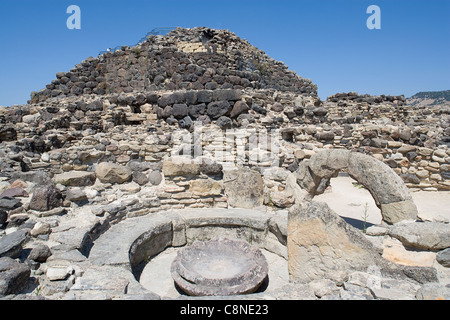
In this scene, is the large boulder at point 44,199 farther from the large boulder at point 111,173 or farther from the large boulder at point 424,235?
the large boulder at point 424,235

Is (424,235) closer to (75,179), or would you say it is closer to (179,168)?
(179,168)

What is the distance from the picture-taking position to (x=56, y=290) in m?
2.80

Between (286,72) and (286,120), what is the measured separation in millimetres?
11727

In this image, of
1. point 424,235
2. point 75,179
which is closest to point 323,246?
point 424,235

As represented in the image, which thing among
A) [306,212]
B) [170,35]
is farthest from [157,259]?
[170,35]

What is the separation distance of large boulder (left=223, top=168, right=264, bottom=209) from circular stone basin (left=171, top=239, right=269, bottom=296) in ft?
3.70

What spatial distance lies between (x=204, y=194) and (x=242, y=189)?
73 centimetres

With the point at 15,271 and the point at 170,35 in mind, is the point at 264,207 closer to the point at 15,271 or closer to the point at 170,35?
the point at 15,271

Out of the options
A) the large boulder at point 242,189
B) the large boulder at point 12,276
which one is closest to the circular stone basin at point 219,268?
the large boulder at point 242,189

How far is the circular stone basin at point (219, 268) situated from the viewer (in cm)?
350

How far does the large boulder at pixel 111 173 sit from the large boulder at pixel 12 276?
2.57m

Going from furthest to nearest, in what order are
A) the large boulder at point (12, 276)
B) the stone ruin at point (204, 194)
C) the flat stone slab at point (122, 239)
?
the flat stone slab at point (122, 239)
the stone ruin at point (204, 194)
the large boulder at point (12, 276)

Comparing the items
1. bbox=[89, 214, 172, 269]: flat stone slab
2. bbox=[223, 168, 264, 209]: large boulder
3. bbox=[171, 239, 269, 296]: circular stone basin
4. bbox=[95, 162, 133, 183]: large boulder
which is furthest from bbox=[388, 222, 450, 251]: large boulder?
bbox=[95, 162, 133, 183]: large boulder

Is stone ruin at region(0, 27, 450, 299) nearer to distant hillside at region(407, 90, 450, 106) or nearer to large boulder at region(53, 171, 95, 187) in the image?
large boulder at region(53, 171, 95, 187)
